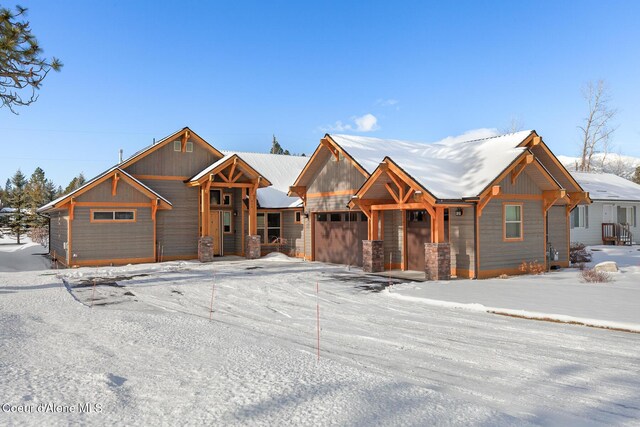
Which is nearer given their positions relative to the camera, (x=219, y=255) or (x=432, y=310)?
(x=432, y=310)

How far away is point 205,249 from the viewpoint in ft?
78.4

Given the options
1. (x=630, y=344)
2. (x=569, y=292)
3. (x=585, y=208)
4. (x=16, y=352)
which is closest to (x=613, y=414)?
(x=630, y=344)

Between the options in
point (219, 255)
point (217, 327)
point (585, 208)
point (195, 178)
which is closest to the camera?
point (217, 327)

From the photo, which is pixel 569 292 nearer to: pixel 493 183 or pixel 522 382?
pixel 493 183

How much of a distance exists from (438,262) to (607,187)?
2431 centimetres

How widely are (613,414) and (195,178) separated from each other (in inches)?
858

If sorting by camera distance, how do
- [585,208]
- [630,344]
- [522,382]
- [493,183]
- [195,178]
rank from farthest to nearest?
[585,208], [195,178], [493,183], [630,344], [522,382]

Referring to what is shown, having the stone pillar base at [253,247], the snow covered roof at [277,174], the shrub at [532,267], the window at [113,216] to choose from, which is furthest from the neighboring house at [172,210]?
the shrub at [532,267]

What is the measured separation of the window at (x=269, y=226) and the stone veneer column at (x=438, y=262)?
12689mm

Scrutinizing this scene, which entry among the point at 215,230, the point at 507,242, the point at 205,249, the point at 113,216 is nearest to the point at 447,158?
the point at 507,242

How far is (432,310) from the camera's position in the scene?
451 inches

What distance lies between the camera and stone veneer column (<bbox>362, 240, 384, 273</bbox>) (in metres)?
19.0

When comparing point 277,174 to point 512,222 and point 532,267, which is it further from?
point 532,267

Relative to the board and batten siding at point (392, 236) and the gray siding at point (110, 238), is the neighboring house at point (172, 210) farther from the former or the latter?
the board and batten siding at point (392, 236)
